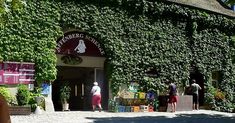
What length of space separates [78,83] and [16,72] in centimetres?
506

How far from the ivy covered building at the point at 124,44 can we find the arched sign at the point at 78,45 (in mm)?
47

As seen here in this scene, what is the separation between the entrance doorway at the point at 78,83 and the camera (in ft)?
68.9

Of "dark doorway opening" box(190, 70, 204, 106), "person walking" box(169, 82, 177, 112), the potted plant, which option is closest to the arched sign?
the potted plant

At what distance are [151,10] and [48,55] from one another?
21.8 ft

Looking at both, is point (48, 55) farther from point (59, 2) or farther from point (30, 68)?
point (59, 2)

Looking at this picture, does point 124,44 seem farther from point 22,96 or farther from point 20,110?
point 20,110

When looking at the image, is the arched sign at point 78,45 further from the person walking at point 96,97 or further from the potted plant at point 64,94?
the person walking at point 96,97

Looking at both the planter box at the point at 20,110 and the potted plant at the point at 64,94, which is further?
the potted plant at the point at 64,94

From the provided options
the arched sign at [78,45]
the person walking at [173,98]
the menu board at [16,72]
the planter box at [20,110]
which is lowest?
the planter box at [20,110]

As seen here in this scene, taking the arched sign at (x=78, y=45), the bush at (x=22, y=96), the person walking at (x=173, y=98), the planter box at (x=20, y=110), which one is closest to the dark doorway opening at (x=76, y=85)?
the arched sign at (x=78, y=45)

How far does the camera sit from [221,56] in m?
26.2

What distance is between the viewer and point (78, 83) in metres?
22.6

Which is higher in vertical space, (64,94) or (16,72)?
(16,72)

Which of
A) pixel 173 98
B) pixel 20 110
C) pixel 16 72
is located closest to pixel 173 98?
pixel 173 98
